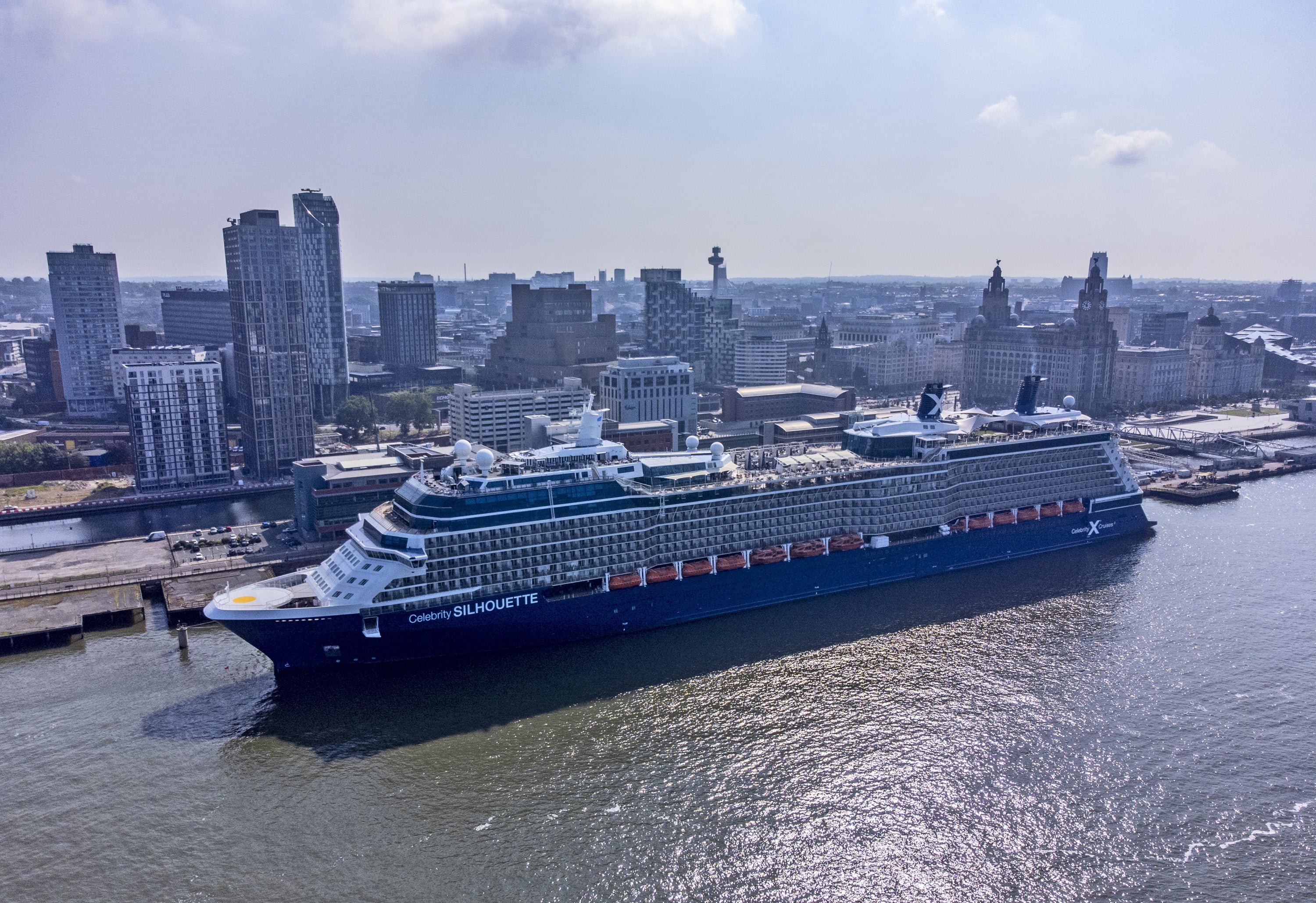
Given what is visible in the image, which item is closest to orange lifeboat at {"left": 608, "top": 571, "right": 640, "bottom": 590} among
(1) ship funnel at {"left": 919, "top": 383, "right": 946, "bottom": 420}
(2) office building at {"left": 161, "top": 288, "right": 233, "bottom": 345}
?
(1) ship funnel at {"left": 919, "top": 383, "right": 946, "bottom": 420}

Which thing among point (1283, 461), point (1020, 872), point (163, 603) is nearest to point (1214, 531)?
point (1283, 461)

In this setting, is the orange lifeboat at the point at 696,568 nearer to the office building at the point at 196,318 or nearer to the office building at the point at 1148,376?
the office building at the point at 1148,376

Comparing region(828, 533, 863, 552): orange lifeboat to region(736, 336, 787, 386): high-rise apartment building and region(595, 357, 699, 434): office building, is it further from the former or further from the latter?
region(736, 336, 787, 386): high-rise apartment building

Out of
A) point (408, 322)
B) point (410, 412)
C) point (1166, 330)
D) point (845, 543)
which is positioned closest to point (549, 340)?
point (410, 412)

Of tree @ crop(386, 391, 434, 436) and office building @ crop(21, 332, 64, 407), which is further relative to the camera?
office building @ crop(21, 332, 64, 407)

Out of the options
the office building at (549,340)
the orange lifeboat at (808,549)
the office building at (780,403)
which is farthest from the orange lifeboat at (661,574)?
the office building at (549,340)

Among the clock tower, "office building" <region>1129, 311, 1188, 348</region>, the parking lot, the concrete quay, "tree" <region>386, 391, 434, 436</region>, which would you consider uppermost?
the clock tower
